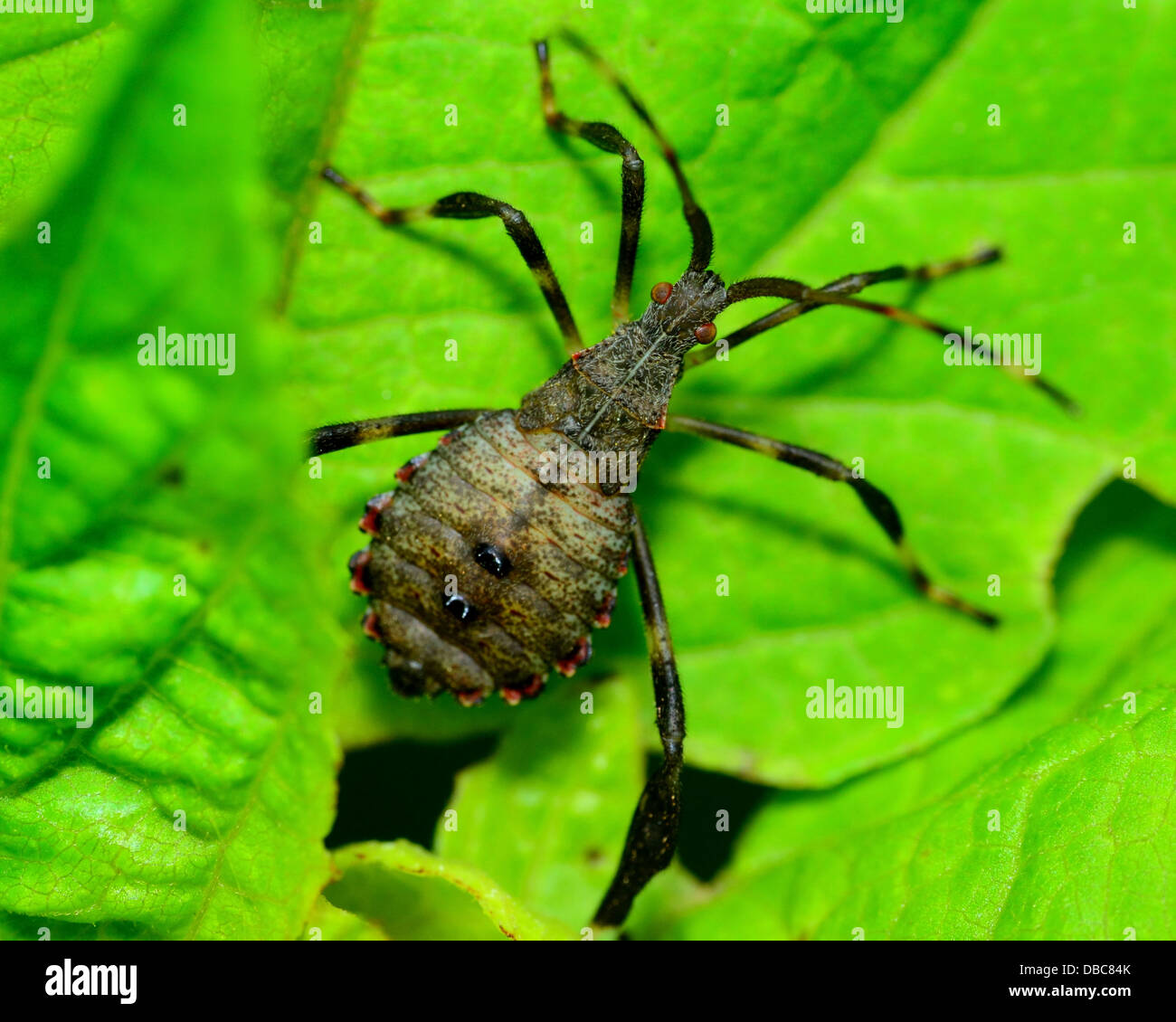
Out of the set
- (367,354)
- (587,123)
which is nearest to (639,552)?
(367,354)

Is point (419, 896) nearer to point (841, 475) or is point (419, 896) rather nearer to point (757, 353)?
point (841, 475)

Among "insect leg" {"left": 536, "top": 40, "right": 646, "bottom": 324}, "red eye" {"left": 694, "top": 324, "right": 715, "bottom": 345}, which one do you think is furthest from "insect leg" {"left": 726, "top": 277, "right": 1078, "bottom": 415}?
"insect leg" {"left": 536, "top": 40, "right": 646, "bottom": 324}

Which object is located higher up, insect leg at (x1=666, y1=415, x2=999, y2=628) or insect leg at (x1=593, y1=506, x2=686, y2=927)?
insect leg at (x1=666, y1=415, x2=999, y2=628)

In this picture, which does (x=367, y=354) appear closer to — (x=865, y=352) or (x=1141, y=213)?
(x=865, y=352)

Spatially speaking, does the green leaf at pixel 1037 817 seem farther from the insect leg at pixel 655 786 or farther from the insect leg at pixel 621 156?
the insect leg at pixel 621 156

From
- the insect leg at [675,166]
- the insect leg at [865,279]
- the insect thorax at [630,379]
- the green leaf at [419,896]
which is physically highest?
the insect leg at [675,166]

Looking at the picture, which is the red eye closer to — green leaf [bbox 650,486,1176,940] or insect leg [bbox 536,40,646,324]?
insect leg [bbox 536,40,646,324]

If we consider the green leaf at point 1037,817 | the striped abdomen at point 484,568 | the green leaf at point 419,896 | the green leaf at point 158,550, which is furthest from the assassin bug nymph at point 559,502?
the green leaf at point 158,550
